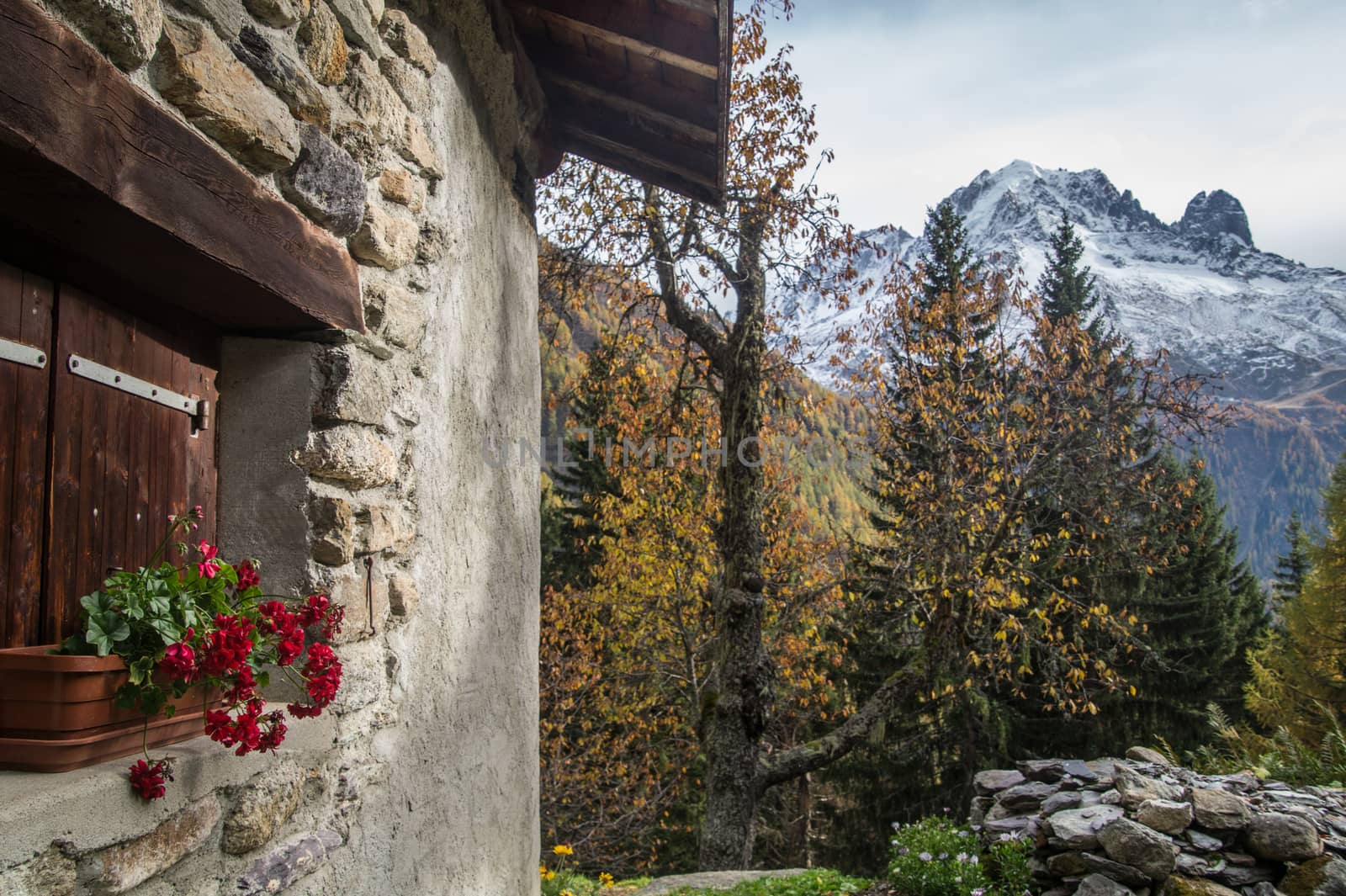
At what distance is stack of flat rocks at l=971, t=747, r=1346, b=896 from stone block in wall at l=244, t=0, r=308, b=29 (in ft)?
15.9

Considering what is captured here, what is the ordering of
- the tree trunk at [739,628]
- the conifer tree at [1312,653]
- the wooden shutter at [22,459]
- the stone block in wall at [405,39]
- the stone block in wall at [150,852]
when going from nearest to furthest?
the stone block in wall at [150,852] → the wooden shutter at [22,459] → the stone block in wall at [405,39] → the tree trunk at [739,628] → the conifer tree at [1312,653]

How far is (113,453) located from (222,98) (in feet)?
2.05

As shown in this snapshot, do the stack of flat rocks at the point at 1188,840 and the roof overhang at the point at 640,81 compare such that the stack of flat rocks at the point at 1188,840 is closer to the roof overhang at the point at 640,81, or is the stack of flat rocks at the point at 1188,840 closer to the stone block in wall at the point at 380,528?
the roof overhang at the point at 640,81

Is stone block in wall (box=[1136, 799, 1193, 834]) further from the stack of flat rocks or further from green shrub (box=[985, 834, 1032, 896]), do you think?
green shrub (box=[985, 834, 1032, 896])

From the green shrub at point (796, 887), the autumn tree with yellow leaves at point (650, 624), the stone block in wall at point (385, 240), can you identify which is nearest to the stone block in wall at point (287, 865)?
the stone block in wall at point (385, 240)

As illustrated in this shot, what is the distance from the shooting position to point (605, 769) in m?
13.3

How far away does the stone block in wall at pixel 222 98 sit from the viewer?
133 cm

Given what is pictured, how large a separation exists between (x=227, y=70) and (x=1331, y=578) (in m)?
16.4

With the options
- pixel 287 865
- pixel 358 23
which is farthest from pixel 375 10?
pixel 287 865

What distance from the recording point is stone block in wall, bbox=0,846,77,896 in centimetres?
99

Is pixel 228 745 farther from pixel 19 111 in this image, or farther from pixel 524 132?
pixel 524 132

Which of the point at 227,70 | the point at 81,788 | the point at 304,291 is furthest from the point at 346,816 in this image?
the point at 227,70

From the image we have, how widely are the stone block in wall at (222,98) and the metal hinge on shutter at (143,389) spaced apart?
43 centimetres

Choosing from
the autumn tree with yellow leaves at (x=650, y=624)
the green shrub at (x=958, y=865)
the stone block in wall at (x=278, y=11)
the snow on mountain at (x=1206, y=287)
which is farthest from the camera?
the snow on mountain at (x=1206, y=287)
